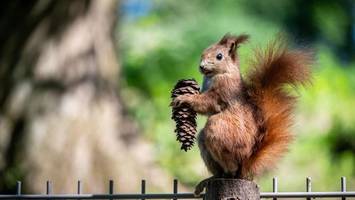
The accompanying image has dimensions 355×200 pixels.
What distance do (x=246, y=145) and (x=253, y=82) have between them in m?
0.21

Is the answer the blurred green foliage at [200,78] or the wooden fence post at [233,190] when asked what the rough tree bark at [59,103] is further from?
the wooden fence post at [233,190]

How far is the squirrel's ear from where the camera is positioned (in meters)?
2.97

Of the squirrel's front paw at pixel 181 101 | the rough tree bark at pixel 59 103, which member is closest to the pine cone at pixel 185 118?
the squirrel's front paw at pixel 181 101

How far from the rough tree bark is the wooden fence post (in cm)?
354

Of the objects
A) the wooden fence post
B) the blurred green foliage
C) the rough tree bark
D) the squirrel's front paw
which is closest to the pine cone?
the squirrel's front paw

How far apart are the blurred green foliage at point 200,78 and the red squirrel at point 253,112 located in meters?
4.67

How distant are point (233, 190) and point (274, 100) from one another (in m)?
0.32

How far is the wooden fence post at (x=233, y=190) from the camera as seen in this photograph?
9.07ft

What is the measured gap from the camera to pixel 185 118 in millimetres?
2803

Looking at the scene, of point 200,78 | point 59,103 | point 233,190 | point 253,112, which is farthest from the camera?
point 200,78

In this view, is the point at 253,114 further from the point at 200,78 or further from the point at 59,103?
the point at 200,78

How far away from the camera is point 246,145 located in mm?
2852

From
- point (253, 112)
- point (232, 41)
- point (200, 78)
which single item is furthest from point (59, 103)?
point (253, 112)

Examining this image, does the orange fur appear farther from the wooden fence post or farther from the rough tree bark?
the rough tree bark
